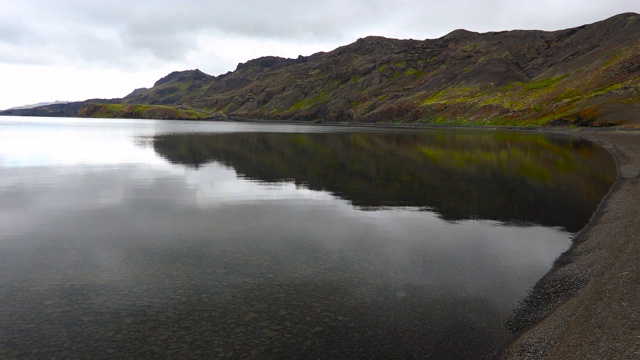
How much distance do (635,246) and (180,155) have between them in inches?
2330

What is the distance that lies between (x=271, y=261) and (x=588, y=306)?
12.1 meters

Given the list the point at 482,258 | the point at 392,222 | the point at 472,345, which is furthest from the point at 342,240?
the point at 472,345

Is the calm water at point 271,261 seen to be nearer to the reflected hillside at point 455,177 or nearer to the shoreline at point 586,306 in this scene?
the reflected hillside at point 455,177

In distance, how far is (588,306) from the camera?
13086 millimetres

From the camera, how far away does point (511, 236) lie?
2398 cm

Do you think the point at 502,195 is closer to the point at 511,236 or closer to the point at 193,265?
the point at 511,236

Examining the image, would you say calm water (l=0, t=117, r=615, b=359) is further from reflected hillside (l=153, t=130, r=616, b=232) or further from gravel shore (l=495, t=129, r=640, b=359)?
gravel shore (l=495, t=129, r=640, b=359)

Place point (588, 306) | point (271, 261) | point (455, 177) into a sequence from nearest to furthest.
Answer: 1. point (588, 306)
2. point (271, 261)
3. point (455, 177)

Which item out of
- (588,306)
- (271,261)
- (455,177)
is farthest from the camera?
(455,177)

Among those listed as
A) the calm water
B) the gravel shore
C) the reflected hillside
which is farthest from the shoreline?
the reflected hillside

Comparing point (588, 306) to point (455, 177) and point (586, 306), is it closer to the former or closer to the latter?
point (586, 306)

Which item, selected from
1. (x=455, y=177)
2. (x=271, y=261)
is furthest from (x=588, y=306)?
(x=455, y=177)

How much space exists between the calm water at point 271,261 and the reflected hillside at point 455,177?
334mm

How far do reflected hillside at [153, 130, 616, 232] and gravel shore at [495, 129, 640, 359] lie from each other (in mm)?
6270
